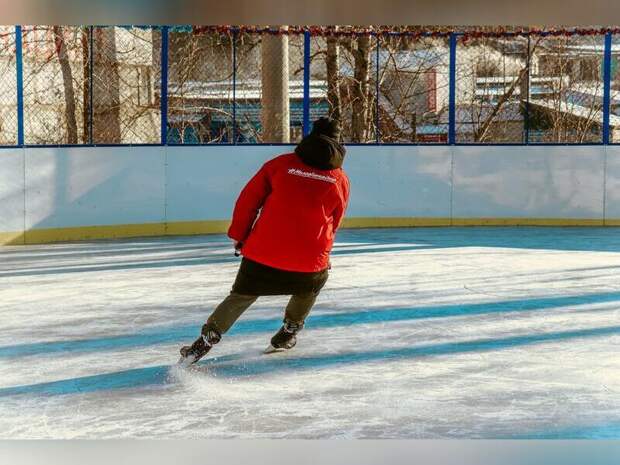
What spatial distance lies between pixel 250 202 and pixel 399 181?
10068 millimetres

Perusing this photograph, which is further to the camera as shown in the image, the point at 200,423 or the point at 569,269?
the point at 569,269

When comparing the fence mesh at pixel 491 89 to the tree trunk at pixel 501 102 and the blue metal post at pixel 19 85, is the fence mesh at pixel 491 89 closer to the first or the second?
the tree trunk at pixel 501 102

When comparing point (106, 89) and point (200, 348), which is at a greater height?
point (106, 89)

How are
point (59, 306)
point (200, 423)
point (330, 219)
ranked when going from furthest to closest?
point (59, 306), point (330, 219), point (200, 423)

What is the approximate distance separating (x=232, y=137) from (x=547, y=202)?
4.40 m

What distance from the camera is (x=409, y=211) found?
16297 mm

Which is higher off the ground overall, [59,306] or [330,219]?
[330,219]

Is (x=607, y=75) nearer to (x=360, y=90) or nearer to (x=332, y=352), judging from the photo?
(x=360, y=90)

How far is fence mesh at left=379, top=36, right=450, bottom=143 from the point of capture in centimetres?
1742

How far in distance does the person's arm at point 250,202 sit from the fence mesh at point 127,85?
31.4 ft

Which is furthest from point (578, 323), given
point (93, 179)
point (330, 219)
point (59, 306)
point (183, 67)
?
point (183, 67)

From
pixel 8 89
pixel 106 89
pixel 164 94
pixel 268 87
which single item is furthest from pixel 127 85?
pixel 8 89

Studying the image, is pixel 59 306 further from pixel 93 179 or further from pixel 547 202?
pixel 547 202

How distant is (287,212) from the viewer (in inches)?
247
